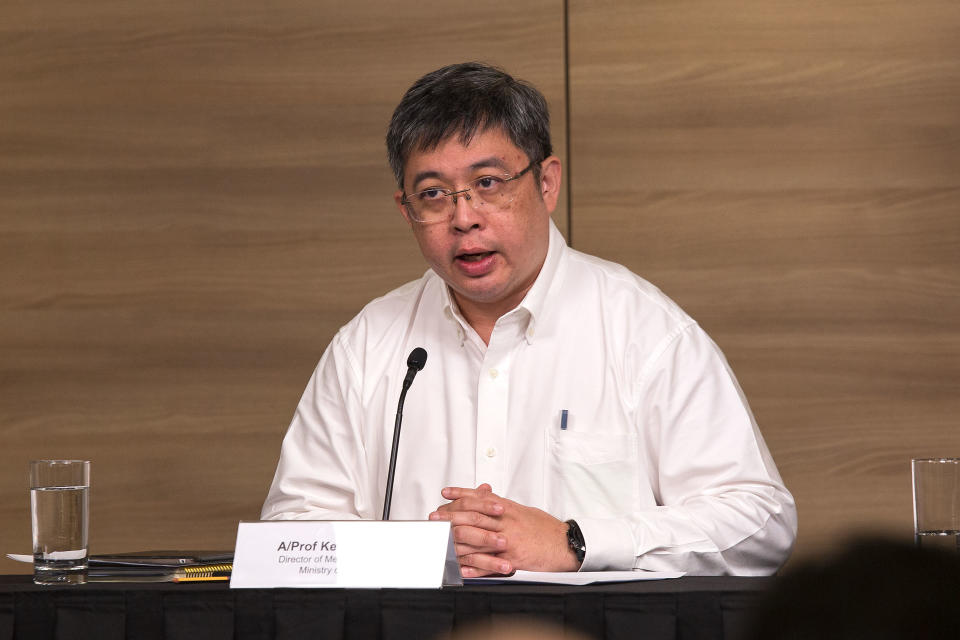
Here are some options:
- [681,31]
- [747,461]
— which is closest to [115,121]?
[681,31]

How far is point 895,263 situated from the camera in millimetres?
3311

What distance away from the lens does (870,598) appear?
0.43 metres

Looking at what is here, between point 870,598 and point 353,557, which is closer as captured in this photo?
point 870,598

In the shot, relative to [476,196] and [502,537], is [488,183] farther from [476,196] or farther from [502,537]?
[502,537]

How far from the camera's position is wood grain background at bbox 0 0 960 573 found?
330 centimetres

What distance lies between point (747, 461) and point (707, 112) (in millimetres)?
1545

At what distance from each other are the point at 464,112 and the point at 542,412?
60 cm

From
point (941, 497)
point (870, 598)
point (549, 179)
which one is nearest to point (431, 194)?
point (549, 179)

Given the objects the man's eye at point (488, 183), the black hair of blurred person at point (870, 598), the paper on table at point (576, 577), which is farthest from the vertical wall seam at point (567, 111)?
the black hair of blurred person at point (870, 598)

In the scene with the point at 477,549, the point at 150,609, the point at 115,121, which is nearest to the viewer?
the point at 150,609

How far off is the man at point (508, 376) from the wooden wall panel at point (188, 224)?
1097 millimetres

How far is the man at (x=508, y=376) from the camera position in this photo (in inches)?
84.6

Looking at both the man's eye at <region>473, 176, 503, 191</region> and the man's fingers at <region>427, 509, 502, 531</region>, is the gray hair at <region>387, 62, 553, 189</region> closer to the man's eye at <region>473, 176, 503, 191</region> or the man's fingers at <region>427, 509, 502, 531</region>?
the man's eye at <region>473, 176, 503, 191</region>

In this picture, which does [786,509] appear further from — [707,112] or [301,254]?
[301,254]
